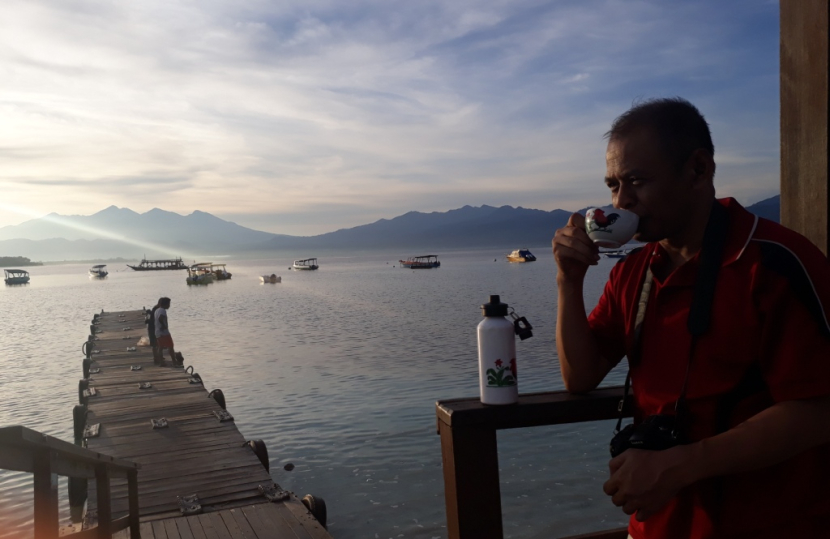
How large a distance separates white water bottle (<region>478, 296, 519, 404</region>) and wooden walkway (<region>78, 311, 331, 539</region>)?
15.4 feet

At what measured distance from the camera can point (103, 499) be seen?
4.09 meters

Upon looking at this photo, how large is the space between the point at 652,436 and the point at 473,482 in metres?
0.63

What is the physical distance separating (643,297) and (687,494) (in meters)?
0.60

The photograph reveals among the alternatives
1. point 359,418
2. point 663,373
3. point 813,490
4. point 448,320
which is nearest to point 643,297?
point 663,373

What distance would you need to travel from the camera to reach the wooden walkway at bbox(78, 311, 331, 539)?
6.56 m

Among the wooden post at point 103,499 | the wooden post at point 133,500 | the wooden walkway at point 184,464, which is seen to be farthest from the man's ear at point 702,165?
the wooden walkway at point 184,464

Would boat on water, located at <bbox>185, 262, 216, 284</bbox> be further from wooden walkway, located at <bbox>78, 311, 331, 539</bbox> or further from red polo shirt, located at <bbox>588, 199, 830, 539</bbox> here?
red polo shirt, located at <bbox>588, 199, 830, 539</bbox>

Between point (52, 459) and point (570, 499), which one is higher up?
point (52, 459)

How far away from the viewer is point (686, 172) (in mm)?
1920

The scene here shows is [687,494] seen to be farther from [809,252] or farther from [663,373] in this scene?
[809,252]

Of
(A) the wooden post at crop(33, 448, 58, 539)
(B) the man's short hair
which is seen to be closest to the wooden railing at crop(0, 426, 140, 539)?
(A) the wooden post at crop(33, 448, 58, 539)

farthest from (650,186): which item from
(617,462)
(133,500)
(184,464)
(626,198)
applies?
(184,464)

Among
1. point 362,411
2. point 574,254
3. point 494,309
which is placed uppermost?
point 574,254

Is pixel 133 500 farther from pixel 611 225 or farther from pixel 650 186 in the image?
pixel 650 186
